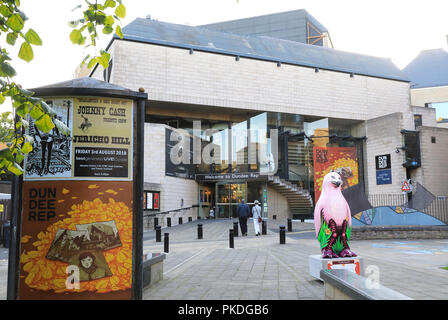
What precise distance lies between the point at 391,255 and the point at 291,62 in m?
24.4

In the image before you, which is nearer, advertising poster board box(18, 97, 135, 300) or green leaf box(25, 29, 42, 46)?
green leaf box(25, 29, 42, 46)

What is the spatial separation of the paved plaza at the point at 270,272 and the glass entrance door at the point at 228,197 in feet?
54.8

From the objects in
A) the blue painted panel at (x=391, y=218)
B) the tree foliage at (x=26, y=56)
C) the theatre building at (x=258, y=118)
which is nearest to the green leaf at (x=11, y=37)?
the tree foliage at (x=26, y=56)

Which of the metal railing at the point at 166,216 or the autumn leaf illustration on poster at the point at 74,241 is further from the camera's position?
the metal railing at the point at 166,216

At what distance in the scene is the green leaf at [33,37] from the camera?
358cm

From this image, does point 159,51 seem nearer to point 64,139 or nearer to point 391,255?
point 391,255

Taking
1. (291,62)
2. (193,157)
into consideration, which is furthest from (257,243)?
(291,62)

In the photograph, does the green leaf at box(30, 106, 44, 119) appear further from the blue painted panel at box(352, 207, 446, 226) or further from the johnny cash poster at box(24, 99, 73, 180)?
the blue painted panel at box(352, 207, 446, 226)

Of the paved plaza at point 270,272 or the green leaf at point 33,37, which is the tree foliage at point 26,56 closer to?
the green leaf at point 33,37

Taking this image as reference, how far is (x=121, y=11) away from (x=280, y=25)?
60.8 metres

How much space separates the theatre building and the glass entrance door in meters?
0.08

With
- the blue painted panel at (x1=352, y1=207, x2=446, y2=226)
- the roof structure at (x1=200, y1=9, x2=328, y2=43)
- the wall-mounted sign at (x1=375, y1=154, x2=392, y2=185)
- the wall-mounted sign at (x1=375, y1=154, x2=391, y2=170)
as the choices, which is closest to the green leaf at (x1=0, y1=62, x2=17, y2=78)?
the blue painted panel at (x1=352, y1=207, x2=446, y2=226)

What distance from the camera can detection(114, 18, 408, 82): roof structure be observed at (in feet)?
98.2
